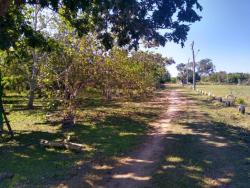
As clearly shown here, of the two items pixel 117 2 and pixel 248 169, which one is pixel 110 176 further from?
pixel 117 2

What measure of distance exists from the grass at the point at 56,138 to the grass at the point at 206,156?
1675mm

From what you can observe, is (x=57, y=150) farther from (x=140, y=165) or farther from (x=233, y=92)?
(x=233, y=92)

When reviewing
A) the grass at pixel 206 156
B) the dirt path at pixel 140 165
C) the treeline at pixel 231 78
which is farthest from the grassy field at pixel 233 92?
the treeline at pixel 231 78

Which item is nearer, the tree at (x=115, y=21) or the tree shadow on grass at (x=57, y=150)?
the tree shadow on grass at (x=57, y=150)

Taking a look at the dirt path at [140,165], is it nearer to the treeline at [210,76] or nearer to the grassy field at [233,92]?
the grassy field at [233,92]

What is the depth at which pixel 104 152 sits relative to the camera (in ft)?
36.9

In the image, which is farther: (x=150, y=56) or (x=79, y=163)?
(x=150, y=56)

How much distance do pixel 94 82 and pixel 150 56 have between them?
89.5 feet

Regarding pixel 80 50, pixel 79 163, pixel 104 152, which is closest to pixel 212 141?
pixel 104 152

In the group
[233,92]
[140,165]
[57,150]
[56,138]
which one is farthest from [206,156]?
[233,92]

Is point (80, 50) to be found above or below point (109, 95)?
above

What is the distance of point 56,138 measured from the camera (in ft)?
44.5

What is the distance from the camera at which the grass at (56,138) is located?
9.20 metres

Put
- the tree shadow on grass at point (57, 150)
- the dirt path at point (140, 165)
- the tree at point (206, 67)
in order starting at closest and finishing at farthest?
the dirt path at point (140, 165)
the tree shadow on grass at point (57, 150)
the tree at point (206, 67)
